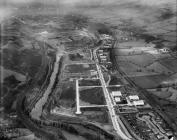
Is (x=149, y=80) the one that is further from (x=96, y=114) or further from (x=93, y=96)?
(x=96, y=114)

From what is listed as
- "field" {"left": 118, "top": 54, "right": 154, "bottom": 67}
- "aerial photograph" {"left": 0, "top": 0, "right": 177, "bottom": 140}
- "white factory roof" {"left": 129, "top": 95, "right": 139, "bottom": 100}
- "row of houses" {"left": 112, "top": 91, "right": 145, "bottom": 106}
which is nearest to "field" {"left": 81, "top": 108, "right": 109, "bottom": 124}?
"aerial photograph" {"left": 0, "top": 0, "right": 177, "bottom": 140}

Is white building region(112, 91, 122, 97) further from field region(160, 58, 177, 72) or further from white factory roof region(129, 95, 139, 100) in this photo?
field region(160, 58, 177, 72)

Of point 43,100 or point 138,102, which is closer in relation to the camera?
point 138,102

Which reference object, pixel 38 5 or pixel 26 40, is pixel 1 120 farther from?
pixel 38 5

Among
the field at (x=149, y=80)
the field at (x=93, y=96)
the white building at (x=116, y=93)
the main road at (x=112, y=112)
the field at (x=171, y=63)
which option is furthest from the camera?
the field at (x=171, y=63)

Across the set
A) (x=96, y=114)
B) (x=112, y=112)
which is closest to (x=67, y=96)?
(x=96, y=114)

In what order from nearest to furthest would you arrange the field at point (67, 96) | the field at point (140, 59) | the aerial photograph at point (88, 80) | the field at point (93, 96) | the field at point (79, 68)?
1. the aerial photograph at point (88, 80)
2. the field at point (67, 96)
3. the field at point (93, 96)
4. the field at point (79, 68)
5. the field at point (140, 59)

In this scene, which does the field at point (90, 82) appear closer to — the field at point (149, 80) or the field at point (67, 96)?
the field at point (67, 96)

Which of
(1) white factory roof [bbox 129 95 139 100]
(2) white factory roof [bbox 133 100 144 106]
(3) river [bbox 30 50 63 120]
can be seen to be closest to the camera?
(3) river [bbox 30 50 63 120]

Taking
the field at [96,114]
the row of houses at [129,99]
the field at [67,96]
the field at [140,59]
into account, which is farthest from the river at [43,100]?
the field at [140,59]
